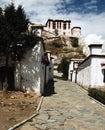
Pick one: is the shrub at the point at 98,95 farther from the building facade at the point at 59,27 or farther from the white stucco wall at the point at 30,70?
the building facade at the point at 59,27

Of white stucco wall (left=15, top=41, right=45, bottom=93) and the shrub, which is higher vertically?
white stucco wall (left=15, top=41, right=45, bottom=93)

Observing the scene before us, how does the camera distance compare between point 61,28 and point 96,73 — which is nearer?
point 96,73

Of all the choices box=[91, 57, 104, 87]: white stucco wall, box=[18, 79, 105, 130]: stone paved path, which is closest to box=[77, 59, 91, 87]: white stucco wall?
box=[91, 57, 104, 87]: white stucco wall

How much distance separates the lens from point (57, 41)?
100 metres

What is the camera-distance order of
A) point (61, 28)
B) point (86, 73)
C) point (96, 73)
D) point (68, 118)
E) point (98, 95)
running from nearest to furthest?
point (68, 118) < point (98, 95) < point (96, 73) < point (86, 73) < point (61, 28)

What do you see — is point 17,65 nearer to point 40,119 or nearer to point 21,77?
point 21,77

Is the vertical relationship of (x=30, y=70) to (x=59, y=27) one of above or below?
below

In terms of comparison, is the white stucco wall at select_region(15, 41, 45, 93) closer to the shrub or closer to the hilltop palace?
the shrub

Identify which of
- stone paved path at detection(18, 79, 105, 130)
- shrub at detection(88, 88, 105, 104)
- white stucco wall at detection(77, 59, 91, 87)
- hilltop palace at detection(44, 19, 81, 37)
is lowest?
stone paved path at detection(18, 79, 105, 130)

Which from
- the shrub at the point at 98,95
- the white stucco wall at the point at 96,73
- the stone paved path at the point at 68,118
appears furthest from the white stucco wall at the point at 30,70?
the white stucco wall at the point at 96,73

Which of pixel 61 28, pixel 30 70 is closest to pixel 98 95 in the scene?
pixel 30 70

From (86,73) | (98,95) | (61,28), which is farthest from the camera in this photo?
(61,28)

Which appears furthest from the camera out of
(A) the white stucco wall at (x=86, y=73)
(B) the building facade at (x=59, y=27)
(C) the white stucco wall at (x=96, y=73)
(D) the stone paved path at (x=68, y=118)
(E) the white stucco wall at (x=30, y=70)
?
(B) the building facade at (x=59, y=27)

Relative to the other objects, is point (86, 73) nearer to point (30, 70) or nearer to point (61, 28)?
point (30, 70)
